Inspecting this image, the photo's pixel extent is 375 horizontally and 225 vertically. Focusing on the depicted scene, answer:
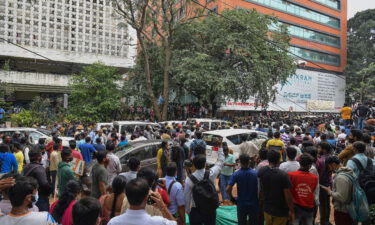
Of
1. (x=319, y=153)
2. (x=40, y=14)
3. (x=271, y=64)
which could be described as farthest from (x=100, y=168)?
(x=40, y=14)

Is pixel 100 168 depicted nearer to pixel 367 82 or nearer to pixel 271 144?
pixel 271 144

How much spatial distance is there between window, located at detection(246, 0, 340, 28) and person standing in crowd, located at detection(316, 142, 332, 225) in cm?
3459

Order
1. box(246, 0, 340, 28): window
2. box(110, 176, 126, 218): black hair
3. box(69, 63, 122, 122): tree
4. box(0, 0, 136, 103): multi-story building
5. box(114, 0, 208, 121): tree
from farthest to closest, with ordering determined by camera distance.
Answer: box(246, 0, 340, 28): window → box(0, 0, 136, 103): multi-story building → box(69, 63, 122, 122): tree → box(114, 0, 208, 121): tree → box(110, 176, 126, 218): black hair

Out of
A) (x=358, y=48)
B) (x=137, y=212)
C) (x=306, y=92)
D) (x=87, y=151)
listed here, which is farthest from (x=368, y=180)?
(x=358, y=48)

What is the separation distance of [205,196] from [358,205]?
211 centimetres

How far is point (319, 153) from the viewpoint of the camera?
5.68 meters

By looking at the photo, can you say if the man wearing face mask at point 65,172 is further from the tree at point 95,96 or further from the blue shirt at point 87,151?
the tree at point 95,96

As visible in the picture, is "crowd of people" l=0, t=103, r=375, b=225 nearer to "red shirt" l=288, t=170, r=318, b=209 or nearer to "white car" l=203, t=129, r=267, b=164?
"red shirt" l=288, t=170, r=318, b=209

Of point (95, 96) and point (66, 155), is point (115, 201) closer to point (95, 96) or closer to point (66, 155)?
point (66, 155)

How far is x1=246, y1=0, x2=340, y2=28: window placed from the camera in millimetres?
38438

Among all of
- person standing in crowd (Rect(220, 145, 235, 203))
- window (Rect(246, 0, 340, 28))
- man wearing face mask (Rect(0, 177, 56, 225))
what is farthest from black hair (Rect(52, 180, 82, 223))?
window (Rect(246, 0, 340, 28))

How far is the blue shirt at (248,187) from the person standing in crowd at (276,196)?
0.24 meters

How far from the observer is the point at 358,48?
46906 mm

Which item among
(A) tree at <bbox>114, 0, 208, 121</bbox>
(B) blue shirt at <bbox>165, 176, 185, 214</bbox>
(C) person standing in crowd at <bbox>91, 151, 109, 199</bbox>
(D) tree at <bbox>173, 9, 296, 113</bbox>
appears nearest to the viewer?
(B) blue shirt at <bbox>165, 176, 185, 214</bbox>
